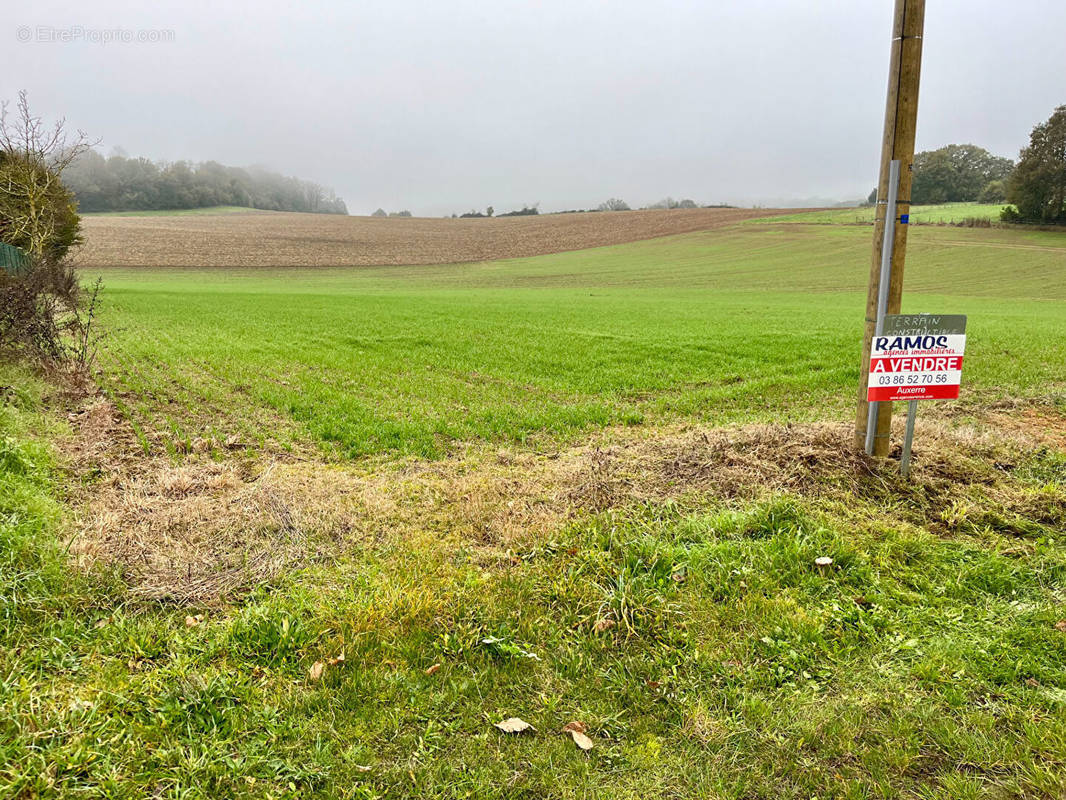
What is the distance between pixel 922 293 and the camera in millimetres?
39500

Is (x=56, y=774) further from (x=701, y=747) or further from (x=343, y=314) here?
(x=343, y=314)

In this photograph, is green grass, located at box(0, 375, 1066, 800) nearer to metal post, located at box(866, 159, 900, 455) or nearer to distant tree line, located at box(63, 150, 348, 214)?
metal post, located at box(866, 159, 900, 455)

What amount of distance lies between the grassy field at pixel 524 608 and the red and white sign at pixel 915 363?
87 cm

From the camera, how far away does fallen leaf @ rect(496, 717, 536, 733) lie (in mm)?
3154

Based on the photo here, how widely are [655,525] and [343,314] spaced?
2532 centimetres

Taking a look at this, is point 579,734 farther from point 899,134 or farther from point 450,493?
point 899,134

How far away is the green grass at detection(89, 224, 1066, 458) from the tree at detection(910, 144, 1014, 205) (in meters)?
69.2

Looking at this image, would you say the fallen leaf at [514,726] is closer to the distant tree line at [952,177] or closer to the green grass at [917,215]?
the green grass at [917,215]

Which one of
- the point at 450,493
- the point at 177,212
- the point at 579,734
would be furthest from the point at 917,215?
the point at 177,212

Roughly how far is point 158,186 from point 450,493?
14320 cm

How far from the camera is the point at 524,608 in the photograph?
13.7ft

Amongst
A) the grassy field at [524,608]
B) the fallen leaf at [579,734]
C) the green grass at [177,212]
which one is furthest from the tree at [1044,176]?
the green grass at [177,212]

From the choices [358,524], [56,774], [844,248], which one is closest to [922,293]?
[844,248]

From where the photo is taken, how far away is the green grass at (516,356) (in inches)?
430
